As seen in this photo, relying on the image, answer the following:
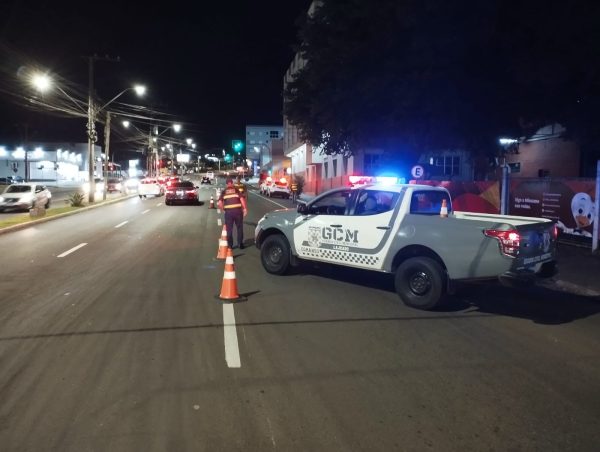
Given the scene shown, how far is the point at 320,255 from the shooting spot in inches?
366

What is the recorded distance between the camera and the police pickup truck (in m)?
7.14

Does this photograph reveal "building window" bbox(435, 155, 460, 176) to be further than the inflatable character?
Yes

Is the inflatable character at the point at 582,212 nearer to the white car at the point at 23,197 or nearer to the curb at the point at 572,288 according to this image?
the curb at the point at 572,288

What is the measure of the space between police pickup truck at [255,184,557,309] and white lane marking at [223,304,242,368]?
7.36 ft

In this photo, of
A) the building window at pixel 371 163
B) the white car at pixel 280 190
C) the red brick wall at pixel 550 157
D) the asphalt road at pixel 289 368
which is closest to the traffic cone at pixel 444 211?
the asphalt road at pixel 289 368

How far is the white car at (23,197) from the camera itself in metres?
26.6

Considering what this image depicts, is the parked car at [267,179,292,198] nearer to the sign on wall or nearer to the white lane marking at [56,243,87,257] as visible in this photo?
the sign on wall

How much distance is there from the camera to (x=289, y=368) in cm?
527

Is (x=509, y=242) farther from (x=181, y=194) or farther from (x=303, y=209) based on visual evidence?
(x=181, y=194)

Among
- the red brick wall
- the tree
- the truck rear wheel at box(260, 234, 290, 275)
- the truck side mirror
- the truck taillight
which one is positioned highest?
the tree

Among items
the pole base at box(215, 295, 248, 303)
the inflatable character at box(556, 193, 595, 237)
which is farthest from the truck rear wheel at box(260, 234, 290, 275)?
the inflatable character at box(556, 193, 595, 237)

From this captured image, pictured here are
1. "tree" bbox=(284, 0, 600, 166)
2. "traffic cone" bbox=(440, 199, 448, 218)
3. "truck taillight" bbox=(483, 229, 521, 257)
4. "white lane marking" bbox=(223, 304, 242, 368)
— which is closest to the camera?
"white lane marking" bbox=(223, 304, 242, 368)

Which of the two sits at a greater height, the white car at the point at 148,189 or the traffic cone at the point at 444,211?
the white car at the point at 148,189

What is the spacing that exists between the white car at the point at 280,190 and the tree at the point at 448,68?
85.2 feet
